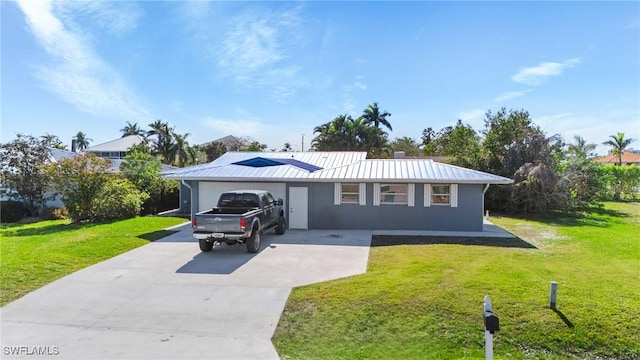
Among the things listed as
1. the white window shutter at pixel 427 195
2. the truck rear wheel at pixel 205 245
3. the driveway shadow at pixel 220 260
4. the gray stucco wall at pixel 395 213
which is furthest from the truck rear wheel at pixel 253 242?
the white window shutter at pixel 427 195

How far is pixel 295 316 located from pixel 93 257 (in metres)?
7.14

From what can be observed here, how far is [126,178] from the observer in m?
21.2

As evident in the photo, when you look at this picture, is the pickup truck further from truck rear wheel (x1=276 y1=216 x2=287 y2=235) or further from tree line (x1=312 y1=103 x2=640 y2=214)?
tree line (x1=312 y1=103 x2=640 y2=214)

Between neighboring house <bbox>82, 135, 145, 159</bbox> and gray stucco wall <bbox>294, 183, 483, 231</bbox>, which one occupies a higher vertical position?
neighboring house <bbox>82, 135, 145, 159</bbox>

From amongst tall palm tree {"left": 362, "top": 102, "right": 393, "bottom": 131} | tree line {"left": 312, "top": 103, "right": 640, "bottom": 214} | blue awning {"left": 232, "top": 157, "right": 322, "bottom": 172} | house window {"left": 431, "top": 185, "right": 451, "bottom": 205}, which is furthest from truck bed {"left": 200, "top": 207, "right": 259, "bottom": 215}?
tall palm tree {"left": 362, "top": 102, "right": 393, "bottom": 131}

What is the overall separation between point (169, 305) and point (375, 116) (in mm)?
38896

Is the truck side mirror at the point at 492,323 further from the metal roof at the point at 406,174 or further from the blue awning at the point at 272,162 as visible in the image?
the blue awning at the point at 272,162

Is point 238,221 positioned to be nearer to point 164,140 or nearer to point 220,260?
point 220,260

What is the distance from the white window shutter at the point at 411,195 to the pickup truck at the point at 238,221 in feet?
17.3

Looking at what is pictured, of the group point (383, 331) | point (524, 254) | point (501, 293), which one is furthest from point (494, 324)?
point (524, 254)

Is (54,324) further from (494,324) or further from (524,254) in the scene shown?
(524,254)

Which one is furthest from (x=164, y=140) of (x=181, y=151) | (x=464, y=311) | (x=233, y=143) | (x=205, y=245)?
(x=464, y=311)

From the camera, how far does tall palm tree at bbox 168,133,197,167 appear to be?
42.8 meters

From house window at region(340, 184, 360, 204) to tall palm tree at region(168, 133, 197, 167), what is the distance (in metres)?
31.8
